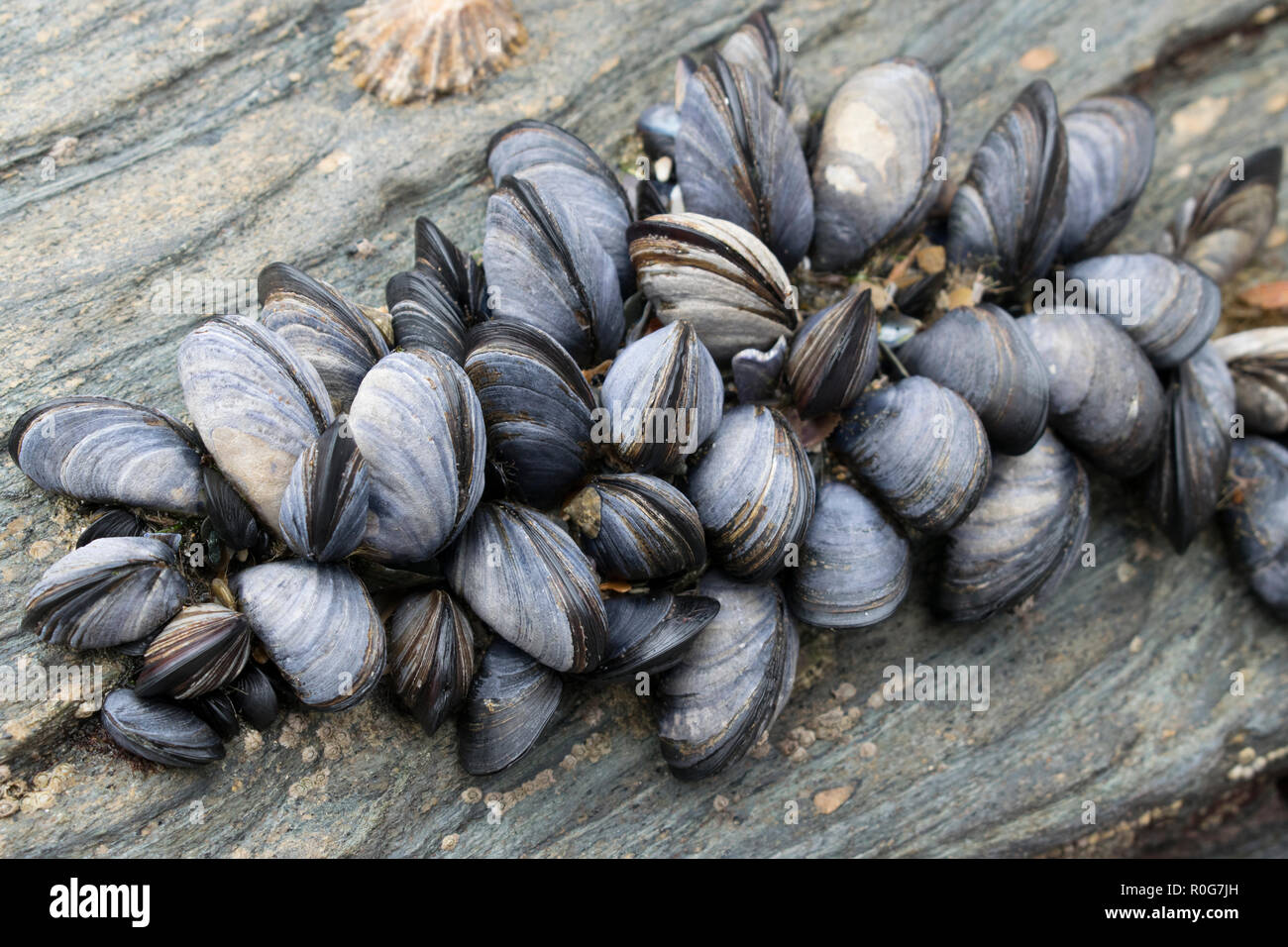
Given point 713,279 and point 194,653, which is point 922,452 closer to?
point 713,279

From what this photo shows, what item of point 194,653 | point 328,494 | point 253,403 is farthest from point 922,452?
point 194,653

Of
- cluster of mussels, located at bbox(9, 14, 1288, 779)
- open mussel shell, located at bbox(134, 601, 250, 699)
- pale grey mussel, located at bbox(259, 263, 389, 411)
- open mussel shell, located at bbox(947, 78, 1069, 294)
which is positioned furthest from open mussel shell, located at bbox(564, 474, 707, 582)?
open mussel shell, located at bbox(947, 78, 1069, 294)

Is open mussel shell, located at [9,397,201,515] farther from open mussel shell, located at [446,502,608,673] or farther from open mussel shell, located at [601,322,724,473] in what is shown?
open mussel shell, located at [601,322,724,473]

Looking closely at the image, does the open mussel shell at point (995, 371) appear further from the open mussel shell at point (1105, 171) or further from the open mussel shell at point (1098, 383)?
the open mussel shell at point (1105, 171)

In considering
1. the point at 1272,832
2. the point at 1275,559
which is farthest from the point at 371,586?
the point at 1272,832

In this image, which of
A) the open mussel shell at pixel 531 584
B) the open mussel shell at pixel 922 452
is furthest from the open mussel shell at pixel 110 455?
the open mussel shell at pixel 922 452
